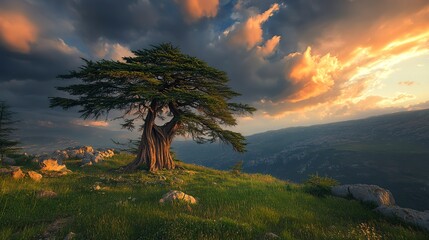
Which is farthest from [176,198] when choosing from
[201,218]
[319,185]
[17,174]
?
[17,174]

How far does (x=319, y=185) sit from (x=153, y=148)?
15844mm

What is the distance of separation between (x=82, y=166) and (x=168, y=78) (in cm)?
1169

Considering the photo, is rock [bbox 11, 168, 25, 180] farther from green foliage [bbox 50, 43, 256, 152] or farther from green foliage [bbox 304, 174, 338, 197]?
green foliage [bbox 304, 174, 338, 197]

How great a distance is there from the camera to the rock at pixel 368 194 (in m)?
11.2

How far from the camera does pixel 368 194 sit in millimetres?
11625

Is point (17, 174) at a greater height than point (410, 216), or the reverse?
point (17, 174)

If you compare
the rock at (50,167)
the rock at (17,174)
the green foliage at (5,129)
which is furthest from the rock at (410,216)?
the green foliage at (5,129)

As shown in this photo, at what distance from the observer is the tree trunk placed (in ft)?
75.3

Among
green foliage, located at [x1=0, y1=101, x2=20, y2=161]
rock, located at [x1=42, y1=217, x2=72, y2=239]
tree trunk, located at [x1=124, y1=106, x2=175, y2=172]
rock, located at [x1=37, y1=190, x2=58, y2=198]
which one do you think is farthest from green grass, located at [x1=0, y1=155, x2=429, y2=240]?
green foliage, located at [x1=0, y1=101, x2=20, y2=161]

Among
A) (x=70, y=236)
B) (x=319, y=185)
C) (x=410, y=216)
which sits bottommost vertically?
(x=410, y=216)

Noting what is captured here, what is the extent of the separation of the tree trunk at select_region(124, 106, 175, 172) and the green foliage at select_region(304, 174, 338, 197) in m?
13.8

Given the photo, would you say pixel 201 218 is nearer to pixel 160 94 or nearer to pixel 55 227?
pixel 55 227

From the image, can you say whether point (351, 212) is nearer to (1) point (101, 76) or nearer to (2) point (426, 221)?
(2) point (426, 221)

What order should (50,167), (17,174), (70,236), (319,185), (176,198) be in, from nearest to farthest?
(70,236) → (176,198) → (17,174) → (319,185) → (50,167)
